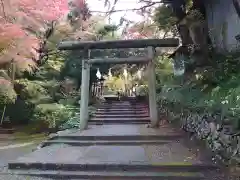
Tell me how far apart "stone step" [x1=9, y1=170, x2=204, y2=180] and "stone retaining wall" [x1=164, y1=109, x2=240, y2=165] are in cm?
55

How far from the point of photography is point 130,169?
17.6 ft

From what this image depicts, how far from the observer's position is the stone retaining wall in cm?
471

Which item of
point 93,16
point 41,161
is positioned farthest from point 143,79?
point 41,161

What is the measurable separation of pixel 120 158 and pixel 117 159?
4.0 inches

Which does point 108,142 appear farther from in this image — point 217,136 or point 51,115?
point 51,115

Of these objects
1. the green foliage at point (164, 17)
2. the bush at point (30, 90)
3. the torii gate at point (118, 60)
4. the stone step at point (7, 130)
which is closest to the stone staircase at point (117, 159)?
the torii gate at point (118, 60)

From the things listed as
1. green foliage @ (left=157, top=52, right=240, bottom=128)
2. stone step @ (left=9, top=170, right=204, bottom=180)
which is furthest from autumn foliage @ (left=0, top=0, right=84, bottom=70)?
stone step @ (left=9, top=170, right=204, bottom=180)

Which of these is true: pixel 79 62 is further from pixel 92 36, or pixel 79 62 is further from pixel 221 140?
pixel 221 140

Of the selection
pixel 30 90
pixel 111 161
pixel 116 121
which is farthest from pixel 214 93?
pixel 30 90

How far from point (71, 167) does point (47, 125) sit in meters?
7.48

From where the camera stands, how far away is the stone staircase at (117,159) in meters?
5.18

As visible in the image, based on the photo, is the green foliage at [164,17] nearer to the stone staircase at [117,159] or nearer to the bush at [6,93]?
the stone staircase at [117,159]

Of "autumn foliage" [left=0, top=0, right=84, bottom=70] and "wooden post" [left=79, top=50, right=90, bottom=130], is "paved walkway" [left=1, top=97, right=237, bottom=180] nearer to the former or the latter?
"wooden post" [left=79, top=50, right=90, bottom=130]

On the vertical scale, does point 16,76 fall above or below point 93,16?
below
